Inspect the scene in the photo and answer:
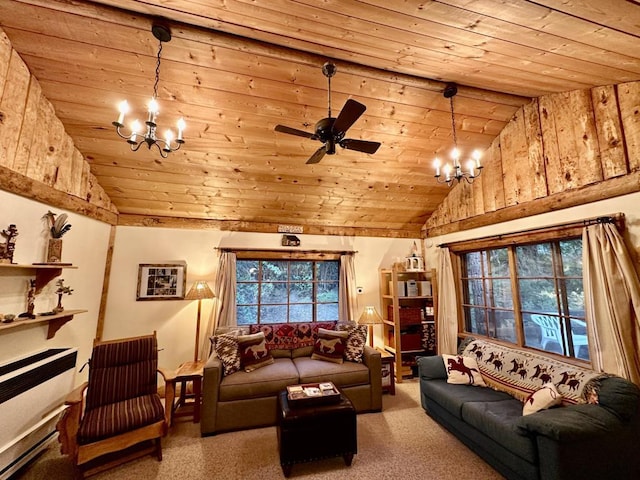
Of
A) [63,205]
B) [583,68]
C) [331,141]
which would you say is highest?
[583,68]

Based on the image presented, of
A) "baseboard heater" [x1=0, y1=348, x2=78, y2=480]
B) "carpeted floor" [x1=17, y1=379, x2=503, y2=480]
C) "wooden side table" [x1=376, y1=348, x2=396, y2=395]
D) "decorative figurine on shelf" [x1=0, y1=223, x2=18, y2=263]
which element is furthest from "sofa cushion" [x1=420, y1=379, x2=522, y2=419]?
"decorative figurine on shelf" [x1=0, y1=223, x2=18, y2=263]

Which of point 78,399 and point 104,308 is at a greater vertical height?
point 104,308

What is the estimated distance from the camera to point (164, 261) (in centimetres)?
409

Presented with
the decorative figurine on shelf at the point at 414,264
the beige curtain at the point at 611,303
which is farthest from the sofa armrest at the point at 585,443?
the decorative figurine on shelf at the point at 414,264

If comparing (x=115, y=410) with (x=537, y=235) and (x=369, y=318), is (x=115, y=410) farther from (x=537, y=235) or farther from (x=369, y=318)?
(x=537, y=235)

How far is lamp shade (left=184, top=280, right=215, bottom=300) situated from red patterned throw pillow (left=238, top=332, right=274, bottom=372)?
2.54 feet

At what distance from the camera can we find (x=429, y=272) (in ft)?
15.5

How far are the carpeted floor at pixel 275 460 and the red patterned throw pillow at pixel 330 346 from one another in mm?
820

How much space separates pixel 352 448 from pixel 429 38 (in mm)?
3415

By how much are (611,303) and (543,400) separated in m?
1.05

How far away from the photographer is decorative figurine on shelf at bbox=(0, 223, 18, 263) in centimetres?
223

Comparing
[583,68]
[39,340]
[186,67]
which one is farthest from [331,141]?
[39,340]

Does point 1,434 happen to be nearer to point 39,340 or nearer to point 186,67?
point 39,340

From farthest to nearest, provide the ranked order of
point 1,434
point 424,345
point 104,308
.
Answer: point 424,345
point 104,308
point 1,434
